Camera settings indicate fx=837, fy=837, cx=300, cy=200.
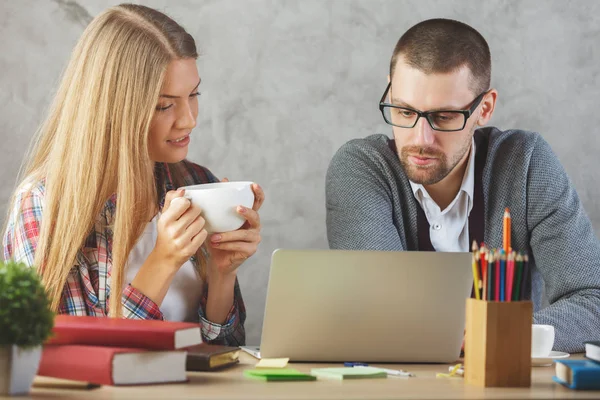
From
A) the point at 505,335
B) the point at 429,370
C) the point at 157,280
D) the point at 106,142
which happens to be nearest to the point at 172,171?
the point at 106,142

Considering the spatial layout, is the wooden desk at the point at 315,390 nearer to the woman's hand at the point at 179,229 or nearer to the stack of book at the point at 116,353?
the stack of book at the point at 116,353

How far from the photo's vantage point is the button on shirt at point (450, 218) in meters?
2.01

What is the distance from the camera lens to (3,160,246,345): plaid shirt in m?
1.64

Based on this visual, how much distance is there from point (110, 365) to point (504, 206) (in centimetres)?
121

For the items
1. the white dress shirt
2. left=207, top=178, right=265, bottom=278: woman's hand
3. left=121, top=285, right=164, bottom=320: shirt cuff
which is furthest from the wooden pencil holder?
the white dress shirt

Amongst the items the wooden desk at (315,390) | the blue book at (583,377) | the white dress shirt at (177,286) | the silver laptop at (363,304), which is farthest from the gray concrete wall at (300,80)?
the blue book at (583,377)

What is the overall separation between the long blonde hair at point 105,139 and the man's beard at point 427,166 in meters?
0.55

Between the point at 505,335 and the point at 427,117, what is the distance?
0.85 meters

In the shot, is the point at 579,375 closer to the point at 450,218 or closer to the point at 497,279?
the point at 497,279

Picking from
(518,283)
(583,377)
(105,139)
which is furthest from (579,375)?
(105,139)

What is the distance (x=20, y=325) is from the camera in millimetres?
991

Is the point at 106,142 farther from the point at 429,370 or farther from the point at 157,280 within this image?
the point at 429,370

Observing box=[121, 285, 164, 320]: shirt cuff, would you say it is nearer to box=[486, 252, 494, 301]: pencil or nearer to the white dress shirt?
the white dress shirt

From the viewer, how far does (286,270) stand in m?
1.27
